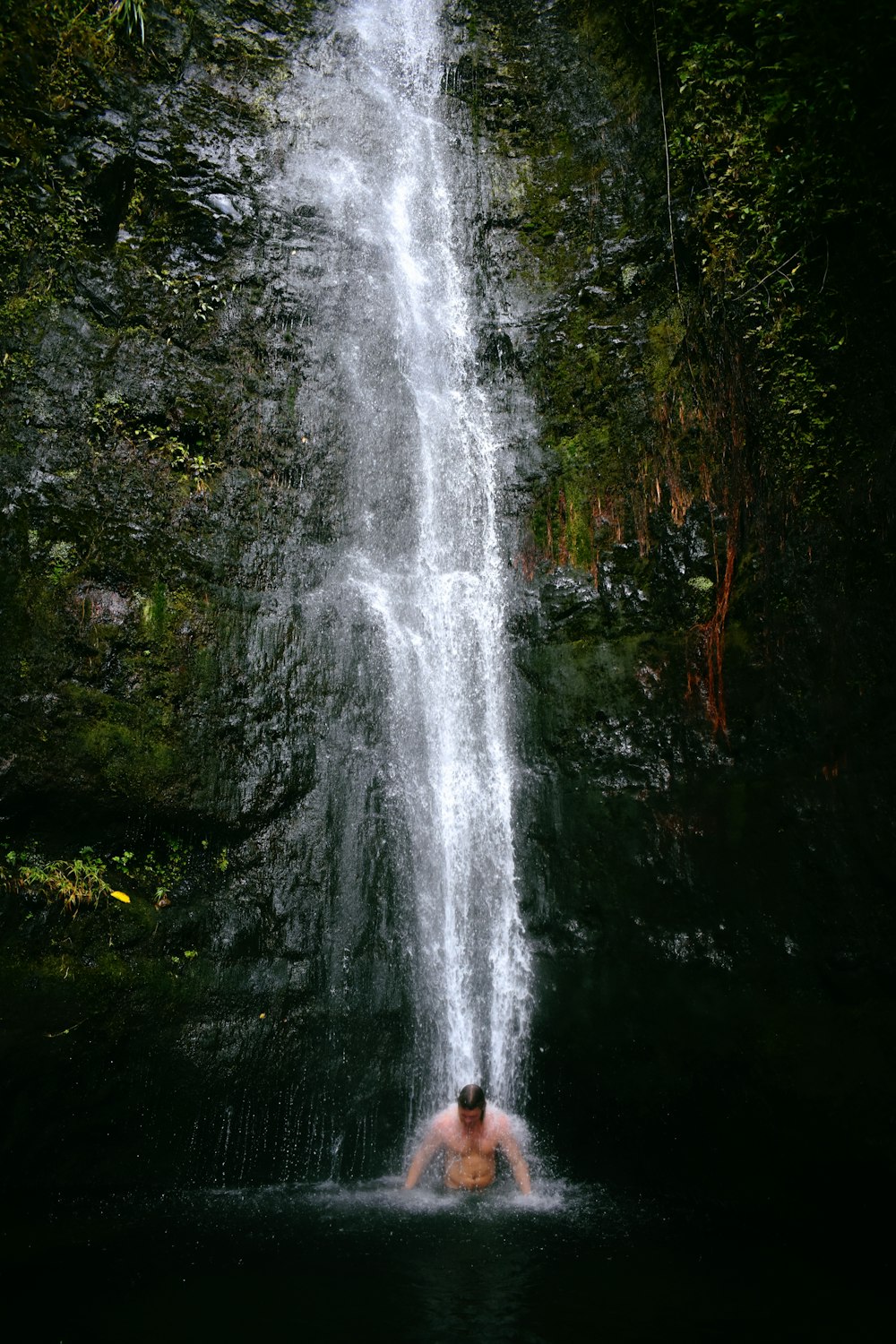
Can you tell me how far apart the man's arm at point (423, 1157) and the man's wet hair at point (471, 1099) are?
0.41 meters

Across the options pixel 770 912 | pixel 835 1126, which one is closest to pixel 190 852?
pixel 770 912

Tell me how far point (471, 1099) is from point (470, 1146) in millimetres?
376

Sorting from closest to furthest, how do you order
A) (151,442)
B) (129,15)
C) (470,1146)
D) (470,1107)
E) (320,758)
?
(470,1107)
(470,1146)
(320,758)
(151,442)
(129,15)

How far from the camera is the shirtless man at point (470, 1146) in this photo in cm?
468

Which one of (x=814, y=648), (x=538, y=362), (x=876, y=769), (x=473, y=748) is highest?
(x=538, y=362)

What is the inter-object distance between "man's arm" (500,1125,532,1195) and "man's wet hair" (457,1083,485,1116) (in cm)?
35

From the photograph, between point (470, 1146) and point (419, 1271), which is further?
point (470, 1146)

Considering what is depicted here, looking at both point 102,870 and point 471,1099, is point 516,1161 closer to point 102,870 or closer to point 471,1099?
point 471,1099

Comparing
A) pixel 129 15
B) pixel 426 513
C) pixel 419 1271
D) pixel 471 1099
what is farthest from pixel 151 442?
pixel 419 1271

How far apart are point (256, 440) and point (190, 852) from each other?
3549 millimetres

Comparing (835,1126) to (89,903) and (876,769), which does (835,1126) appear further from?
(89,903)

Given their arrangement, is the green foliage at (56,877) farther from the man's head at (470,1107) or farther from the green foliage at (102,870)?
the man's head at (470,1107)

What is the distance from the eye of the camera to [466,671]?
20.8 ft

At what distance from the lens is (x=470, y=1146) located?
4.75m
